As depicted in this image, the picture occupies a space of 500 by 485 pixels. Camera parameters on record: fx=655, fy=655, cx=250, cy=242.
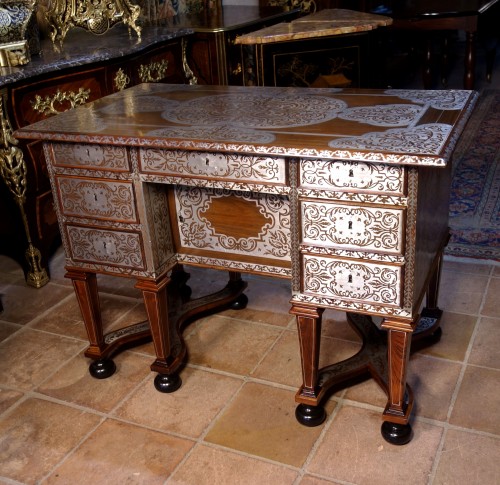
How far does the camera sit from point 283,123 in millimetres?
1984

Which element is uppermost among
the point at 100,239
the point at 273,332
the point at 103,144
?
the point at 103,144

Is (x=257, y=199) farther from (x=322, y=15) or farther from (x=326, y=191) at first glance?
(x=322, y=15)

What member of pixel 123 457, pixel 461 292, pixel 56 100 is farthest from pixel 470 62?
pixel 123 457

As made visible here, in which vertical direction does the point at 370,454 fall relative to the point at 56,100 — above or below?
below

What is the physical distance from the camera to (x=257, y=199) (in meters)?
2.08

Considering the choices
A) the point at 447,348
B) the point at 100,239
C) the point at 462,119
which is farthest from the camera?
the point at 447,348

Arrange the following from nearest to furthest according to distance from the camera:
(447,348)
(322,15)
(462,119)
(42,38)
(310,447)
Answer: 1. (462,119)
2. (310,447)
3. (447,348)
4. (42,38)
5. (322,15)

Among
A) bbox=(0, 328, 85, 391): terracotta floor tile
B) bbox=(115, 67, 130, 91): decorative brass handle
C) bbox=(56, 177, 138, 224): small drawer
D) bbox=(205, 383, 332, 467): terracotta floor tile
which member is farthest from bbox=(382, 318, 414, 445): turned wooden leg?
bbox=(115, 67, 130, 91): decorative brass handle

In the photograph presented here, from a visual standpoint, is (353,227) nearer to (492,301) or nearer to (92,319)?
(92,319)

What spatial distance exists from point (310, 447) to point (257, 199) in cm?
79

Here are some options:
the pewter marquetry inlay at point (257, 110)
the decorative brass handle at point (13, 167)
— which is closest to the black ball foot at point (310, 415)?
the pewter marquetry inlay at point (257, 110)

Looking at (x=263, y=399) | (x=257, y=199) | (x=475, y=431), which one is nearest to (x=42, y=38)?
(x=257, y=199)

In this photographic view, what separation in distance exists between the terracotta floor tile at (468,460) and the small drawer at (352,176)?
2.76 ft

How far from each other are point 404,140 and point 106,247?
1.04 metres
